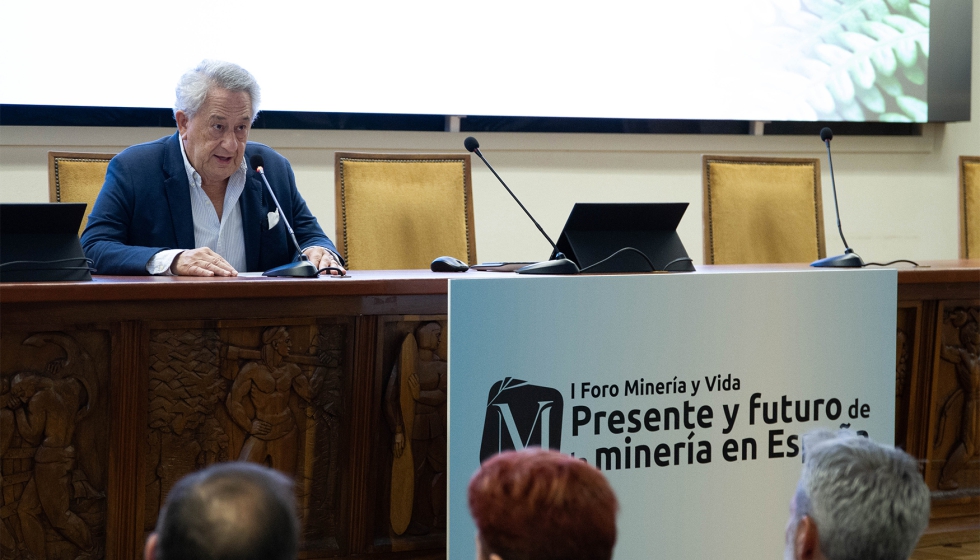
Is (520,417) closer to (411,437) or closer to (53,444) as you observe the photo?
(411,437)

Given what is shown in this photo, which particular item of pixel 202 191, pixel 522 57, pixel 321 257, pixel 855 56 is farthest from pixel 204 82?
pixel 855 56

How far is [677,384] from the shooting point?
189 cm

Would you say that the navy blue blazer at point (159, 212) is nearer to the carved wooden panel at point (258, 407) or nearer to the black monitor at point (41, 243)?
the black monitor at point (41, 243)

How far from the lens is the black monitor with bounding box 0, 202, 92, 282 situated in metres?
1.78

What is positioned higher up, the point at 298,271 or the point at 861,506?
the point at 298,271

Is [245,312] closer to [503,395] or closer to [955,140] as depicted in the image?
[503,395]

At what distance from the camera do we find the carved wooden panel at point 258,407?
175 cm

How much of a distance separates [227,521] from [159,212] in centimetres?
188

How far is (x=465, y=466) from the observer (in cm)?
177


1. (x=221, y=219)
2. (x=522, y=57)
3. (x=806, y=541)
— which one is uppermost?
(x=522, y=57)

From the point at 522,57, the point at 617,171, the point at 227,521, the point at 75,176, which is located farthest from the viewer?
the point at 617,171

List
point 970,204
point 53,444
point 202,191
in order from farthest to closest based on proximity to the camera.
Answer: point 970,204, point 202,191, point 53,444

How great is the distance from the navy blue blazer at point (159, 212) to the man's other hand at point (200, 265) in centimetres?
22

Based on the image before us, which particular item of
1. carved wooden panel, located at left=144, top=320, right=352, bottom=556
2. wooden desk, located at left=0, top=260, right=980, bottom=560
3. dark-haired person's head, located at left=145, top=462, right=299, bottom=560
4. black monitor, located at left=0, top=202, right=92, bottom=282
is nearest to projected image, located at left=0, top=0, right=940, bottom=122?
black monitor, located at left=0, top=202, right=92, bottom=282
